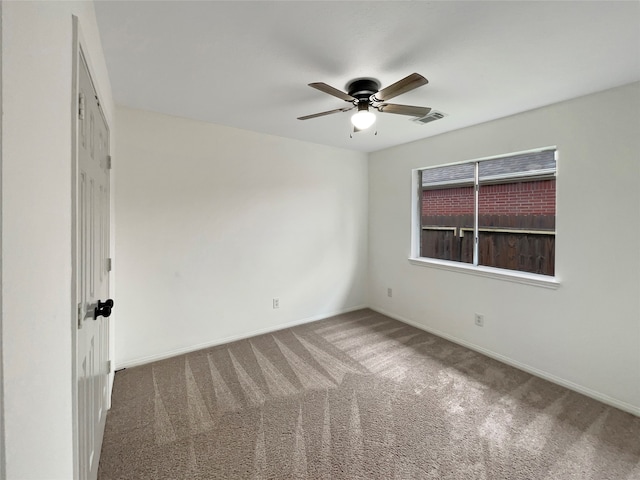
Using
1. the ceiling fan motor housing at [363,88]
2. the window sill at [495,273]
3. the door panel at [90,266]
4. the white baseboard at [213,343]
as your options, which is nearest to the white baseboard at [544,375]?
the window sill at [495,273]

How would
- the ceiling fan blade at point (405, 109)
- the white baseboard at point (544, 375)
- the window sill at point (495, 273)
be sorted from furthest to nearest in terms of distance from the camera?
the window sill at point (495, 273), the white baseboard at point (544, 375), the ceiling fan blade at point (405, 109)

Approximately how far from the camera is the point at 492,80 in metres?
2.19

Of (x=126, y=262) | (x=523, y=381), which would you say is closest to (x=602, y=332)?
(x=523, y=381)

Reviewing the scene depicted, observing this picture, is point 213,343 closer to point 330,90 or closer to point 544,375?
point 330,90

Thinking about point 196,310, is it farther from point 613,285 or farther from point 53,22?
point 613,285

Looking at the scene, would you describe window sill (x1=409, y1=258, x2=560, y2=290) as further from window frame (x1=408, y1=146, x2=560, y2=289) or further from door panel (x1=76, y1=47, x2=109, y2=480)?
door panel (x1=76, y1=47, x2=109, y2=480)

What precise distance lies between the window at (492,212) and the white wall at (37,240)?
11.5 ft

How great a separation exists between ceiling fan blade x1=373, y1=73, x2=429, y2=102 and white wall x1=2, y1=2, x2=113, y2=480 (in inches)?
63.5

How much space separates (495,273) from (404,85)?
2.23 metres

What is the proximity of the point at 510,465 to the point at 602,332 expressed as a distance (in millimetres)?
1468

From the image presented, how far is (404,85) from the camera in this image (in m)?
1.85

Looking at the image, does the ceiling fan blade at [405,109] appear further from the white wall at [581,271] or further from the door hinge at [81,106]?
the door hinge at [81,106]

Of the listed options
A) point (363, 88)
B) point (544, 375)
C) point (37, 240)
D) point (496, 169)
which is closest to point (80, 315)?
point (37, 240)

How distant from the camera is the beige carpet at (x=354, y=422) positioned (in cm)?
173
